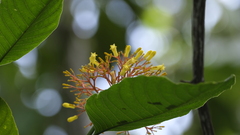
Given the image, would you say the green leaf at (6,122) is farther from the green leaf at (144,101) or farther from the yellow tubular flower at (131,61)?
the yellow tubular flower at (131,61)

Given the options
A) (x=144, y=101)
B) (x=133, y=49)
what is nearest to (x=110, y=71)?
(x=144, y=101)

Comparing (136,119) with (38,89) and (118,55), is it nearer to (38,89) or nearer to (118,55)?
(118,55)

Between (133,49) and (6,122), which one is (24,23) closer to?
(6,122)

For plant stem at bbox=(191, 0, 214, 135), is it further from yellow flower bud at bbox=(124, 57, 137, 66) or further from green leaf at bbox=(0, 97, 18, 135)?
green leaf at bbox=(0, 97, 18, 135)

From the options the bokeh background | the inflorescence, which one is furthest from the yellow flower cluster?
the bokeh background

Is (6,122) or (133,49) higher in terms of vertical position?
(133,49)

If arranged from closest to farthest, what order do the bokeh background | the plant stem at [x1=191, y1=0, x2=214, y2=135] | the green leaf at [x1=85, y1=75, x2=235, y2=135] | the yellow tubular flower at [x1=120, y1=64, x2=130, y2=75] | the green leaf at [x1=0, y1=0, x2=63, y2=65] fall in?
the green leaf at [x1=85, y1=75, x2=235, y2=135] < the green leaf at [x1=0, y1=0, x2=63, y2=65] < the yellow tubular flower at [x1=120, y1=64, x2=130, y2=75] < the plant stem at [x1=191, y1=0, x2=214, y2=135] < the bokeh background

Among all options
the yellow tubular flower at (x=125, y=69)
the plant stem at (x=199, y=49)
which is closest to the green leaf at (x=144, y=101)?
the yellow tubular flower at (x=125, y=69)
